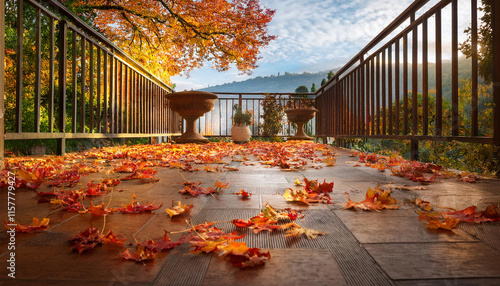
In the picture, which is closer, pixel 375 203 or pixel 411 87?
pixel 375 203

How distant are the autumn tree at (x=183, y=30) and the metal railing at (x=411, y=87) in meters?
3.48

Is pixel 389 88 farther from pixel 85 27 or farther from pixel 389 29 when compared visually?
pixel 85 27

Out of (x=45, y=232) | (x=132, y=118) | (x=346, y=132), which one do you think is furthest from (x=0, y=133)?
(x=346, y=132)

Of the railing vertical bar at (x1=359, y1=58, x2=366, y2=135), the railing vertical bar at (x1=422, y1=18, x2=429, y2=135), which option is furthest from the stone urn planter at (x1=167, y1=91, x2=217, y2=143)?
the railing vertical bar at (x1=422, y1=18, x2=429, y2=135)

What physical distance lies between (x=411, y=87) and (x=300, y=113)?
4.59m

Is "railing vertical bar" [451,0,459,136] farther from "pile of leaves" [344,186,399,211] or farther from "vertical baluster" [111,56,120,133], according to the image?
"vertical baluster" [111,56,120,133]

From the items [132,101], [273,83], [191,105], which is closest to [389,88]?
[132,101]

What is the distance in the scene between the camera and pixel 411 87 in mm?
2734

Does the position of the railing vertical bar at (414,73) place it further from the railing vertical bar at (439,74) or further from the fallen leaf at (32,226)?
the fallen leaf at (32,226)

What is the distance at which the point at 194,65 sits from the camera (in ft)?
29.4

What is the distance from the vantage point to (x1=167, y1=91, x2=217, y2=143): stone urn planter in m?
5.96

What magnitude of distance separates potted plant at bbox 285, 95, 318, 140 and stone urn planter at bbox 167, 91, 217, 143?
2.16 meters

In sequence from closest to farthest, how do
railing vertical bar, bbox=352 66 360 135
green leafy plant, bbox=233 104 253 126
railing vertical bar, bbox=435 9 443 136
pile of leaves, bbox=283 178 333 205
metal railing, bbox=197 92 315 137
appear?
pile of leaves, bbox=283 178 333 205 < railing vertical bar, bbox=435 9 443 136 < railing vertical bar, bbox=352 66 360 135 < green leafy plant, bbox=233 104 253 126 < metal railing, bbox=197 92 315 137

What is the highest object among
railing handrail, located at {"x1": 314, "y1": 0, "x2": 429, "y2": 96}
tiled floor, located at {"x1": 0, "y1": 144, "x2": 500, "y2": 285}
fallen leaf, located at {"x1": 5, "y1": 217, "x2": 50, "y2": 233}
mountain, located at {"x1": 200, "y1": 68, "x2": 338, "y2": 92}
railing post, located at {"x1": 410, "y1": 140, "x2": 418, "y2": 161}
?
mountain, located at {"x1": 200, "y1": 68, "x2": 338, "y2": 92}
